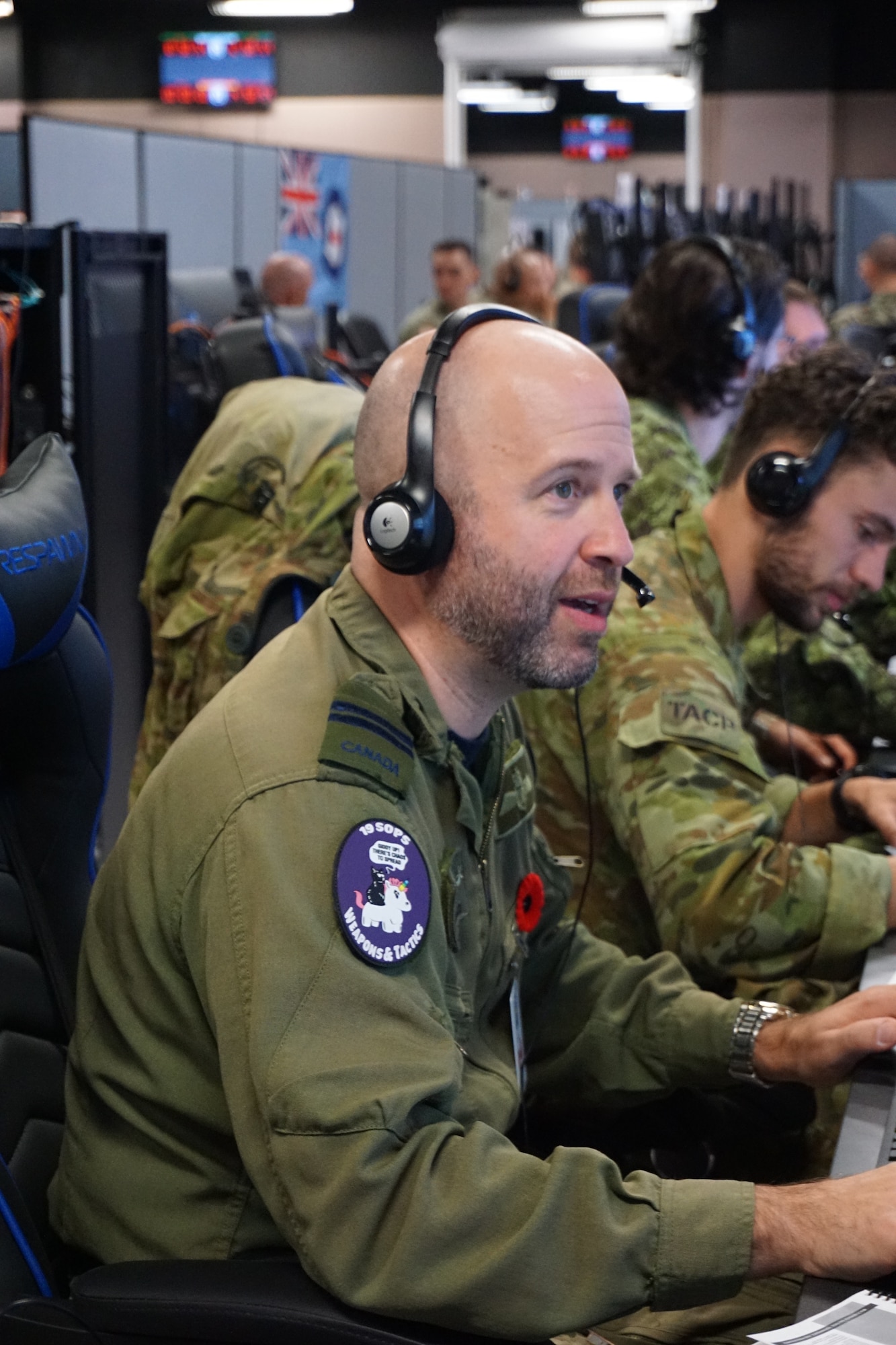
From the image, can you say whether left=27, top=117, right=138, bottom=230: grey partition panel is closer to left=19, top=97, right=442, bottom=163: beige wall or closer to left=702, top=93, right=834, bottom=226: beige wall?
left=19, top=97, right=442, bottom=163: beige wall

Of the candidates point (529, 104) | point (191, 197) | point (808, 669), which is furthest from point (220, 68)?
point (808, 669)

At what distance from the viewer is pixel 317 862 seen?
3.29 ft

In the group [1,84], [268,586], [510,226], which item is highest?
[1,84]

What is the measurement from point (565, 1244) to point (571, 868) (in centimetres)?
81

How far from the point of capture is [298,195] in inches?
352

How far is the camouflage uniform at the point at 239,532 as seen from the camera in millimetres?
2330

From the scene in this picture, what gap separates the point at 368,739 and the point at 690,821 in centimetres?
59

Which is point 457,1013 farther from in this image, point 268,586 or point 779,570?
point 268,586

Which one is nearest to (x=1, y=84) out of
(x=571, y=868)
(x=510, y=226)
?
(x=510, y=226)

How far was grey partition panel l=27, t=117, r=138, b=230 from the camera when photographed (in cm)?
594

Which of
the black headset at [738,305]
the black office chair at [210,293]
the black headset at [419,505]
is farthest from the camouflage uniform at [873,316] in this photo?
the black headset at [419,505]

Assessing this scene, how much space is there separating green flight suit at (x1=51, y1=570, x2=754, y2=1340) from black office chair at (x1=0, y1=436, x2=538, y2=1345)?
39mm

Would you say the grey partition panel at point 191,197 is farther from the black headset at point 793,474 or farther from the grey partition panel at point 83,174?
the black headset at point 793,474

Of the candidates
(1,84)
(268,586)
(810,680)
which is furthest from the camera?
(1,84)
